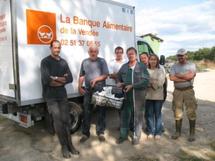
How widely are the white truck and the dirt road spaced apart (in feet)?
1.83

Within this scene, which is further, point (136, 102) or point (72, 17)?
point (72, 17)

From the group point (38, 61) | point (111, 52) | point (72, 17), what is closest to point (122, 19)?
point (111, 52)

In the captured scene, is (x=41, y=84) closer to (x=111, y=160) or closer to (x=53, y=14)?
(x=53, y=14)

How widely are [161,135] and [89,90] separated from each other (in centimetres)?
181

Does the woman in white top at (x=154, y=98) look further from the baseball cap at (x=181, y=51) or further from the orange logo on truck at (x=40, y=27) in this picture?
the orange logo on truck at (x=40, y=27)

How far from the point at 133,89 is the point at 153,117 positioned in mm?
943

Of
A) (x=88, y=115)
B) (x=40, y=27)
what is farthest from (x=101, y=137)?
(x=40, y=27)

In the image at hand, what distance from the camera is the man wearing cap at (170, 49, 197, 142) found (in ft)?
21.0

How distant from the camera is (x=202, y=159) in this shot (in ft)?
18.2

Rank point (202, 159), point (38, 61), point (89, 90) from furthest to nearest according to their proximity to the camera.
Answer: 1. point (89, 90)
2. point (38, 61)
3. point (202, 159)

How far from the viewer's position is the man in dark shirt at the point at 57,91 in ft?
18.9

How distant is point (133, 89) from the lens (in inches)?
247

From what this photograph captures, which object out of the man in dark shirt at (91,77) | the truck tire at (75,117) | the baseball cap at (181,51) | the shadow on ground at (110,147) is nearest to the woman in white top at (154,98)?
the shadow on ground at (110,147)

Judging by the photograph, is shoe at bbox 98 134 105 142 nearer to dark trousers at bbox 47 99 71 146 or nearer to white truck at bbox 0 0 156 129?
white truck at bbox 0 0 156 129
